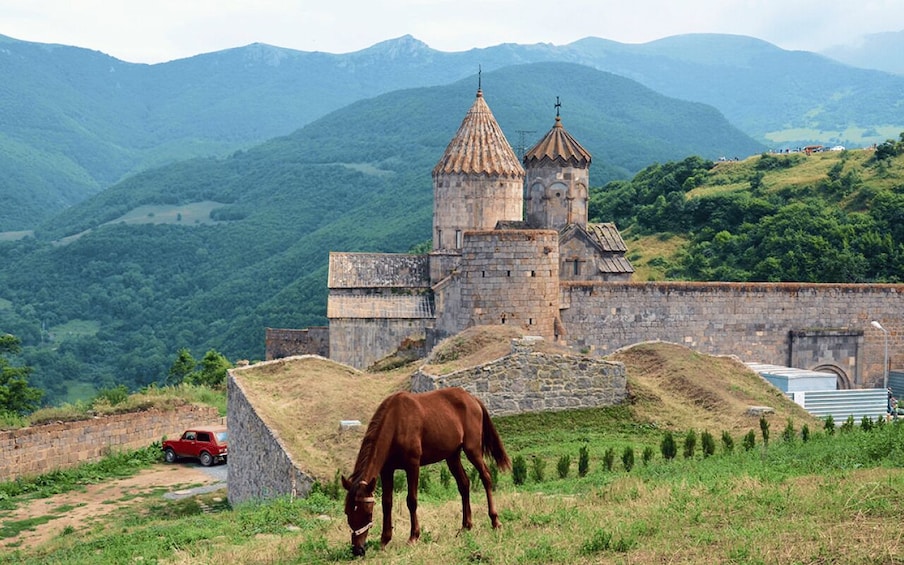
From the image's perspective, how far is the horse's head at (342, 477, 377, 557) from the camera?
9.13 metres

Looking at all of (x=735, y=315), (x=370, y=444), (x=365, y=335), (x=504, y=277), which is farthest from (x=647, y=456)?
(x=365, y=335)

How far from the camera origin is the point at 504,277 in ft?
66.3

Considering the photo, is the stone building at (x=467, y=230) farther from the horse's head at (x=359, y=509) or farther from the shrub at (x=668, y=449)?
the horse's head at (x=359, y=509)

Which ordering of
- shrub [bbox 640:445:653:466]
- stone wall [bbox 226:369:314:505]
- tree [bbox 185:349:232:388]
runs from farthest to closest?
tree [bbox 185:349:232:388], stone wall [bbox 226:369:314:505], shrub [bbox 640:445:653:466]

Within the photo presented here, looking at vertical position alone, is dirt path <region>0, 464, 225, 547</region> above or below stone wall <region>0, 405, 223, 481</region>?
below

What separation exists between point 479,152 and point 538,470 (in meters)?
21.2

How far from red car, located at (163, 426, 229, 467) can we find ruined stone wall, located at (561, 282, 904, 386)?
769 cm

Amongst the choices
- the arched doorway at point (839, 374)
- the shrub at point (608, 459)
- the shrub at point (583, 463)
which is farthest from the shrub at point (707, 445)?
the arched doorway at point (839, 374)

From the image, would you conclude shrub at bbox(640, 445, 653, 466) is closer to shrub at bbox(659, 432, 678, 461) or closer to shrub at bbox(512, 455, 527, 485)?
shrub at bbox(659, 432, 678, 461)

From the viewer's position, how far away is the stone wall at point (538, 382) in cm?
1581

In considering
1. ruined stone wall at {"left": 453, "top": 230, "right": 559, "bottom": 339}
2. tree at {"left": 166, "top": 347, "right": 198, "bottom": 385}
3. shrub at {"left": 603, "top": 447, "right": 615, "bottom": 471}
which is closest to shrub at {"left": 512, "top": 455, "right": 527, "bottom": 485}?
shrub at {"left": 603, "top": 447, "right": 615, "bottom": 471}

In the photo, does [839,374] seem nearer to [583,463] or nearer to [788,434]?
[788,434]

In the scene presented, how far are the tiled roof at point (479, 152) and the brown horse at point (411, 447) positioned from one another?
76.6ft

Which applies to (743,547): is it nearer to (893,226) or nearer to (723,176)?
(893,226)
